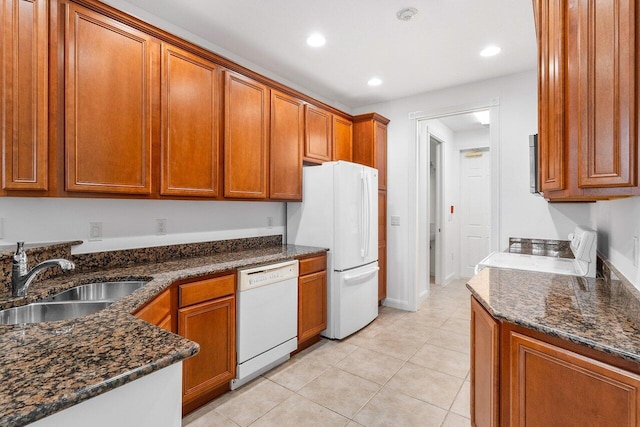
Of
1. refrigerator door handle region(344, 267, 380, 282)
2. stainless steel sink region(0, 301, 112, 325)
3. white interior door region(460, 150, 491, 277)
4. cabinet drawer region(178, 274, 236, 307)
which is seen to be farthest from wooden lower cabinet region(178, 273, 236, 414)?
white interior door region(460, 150, 491, 277)

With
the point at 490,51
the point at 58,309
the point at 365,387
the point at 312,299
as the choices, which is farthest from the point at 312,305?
the point at 490,51

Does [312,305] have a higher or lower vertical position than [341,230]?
lower

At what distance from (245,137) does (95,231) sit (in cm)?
130

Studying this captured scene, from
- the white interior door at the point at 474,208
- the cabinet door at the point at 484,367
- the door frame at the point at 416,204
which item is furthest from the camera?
the white interior door at the point at 474,208

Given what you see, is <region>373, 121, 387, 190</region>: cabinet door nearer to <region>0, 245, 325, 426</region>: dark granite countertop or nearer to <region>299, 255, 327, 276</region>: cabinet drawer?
<region>299, 255, 327, 276</region>: cabinet drawer

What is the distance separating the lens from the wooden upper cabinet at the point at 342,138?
3.77m

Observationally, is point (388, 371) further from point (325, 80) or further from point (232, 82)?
point (325, 80)

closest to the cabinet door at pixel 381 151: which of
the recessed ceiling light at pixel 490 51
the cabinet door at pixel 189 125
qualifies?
the recessed ceiling light at pixel 490 51

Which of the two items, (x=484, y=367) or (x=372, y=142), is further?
(x=372, y=142)

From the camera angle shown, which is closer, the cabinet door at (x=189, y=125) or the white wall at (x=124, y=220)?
the white wall at (x=124, y=220)

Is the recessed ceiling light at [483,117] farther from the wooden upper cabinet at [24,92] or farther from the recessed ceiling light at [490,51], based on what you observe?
the wooden upper cabinet at [24,92]

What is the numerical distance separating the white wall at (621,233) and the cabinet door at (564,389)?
1.71ft

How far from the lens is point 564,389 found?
110 cm

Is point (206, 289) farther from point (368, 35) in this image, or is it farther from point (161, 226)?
point (368, 35)
